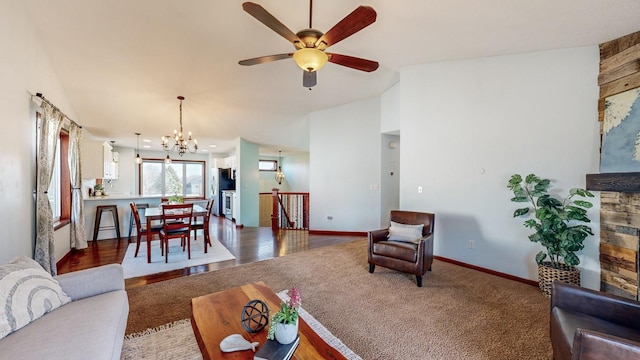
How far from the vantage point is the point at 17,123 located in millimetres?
2566

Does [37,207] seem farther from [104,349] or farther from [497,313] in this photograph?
[497,313]

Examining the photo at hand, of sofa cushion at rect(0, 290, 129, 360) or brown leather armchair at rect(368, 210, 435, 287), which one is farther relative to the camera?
brown leather armchair at rect(368, 210, 435, 287)

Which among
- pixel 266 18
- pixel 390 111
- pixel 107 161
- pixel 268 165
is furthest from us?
pixel 268 165

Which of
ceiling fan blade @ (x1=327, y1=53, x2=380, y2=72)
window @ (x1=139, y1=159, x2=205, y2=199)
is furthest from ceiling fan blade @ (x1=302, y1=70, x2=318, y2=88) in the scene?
window @ (x1=139, y1=159, x2=205, y2=199)

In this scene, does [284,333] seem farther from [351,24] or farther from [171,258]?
[171,258]

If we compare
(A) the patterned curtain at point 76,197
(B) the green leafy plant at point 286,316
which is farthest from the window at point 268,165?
(B) the green leafy plant at point 286,316

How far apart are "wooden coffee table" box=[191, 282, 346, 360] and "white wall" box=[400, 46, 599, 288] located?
2.98 meters

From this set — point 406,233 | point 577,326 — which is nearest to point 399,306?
point 406,233

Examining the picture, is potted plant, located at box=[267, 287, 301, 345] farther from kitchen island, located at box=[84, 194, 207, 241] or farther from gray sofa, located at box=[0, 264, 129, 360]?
kitchen island, located at box=[84, 194, 207, 241]

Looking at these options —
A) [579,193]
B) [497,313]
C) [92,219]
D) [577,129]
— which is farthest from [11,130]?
[577,129]

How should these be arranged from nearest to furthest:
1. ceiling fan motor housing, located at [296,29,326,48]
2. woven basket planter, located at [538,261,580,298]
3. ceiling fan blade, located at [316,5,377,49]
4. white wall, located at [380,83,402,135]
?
ceiling fan blade, located at [316,5,377,49] < ceiling fan motor housing, located at [296,29,326,48] < woven basket planter, located at [538,261,580,298] < white wall, located at [380,83,402,135]

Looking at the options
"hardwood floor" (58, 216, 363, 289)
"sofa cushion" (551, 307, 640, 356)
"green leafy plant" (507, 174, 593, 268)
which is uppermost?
"green leafy plant" (507, 174, 593, 268)

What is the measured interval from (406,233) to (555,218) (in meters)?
1.53

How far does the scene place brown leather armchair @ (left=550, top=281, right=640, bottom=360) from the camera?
124 centimetres
